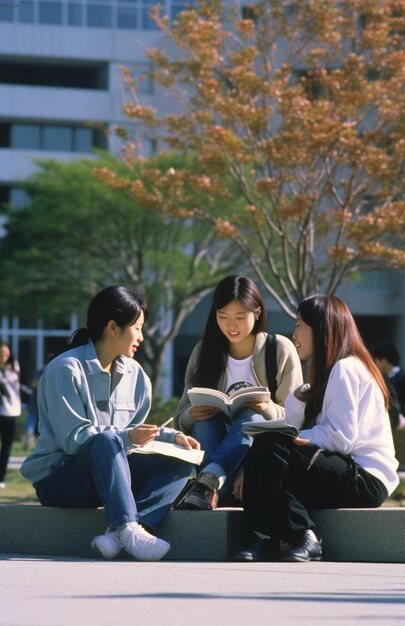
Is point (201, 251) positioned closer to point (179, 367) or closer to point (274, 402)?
point (179, 367)

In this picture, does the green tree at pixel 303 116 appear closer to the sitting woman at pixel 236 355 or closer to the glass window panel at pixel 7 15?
the sitting woman at pixel 236 355

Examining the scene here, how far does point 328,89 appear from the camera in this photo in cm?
1812

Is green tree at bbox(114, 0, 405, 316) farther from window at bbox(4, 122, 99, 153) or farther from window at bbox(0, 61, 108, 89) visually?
window at bbox(0, 61, 108, 89)

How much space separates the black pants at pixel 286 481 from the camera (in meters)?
6.92

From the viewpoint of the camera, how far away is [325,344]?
720 centimetres

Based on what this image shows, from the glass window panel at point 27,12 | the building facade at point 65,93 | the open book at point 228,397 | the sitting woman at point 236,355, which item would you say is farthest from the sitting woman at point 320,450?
the glass window panel at point 27,12

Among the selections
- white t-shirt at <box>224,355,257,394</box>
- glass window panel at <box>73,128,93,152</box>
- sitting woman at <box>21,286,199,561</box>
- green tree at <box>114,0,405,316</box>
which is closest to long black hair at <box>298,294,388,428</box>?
sitting woman at <box>21,286,199,561</box>

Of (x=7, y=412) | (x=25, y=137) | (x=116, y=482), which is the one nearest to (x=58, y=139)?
(x=25, y=137)

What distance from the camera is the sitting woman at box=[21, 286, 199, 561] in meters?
6.83

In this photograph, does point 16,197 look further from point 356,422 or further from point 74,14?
point 356,422

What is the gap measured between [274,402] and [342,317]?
0.99m

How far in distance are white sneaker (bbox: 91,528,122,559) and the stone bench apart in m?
0.25

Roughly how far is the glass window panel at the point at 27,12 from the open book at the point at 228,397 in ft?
142
